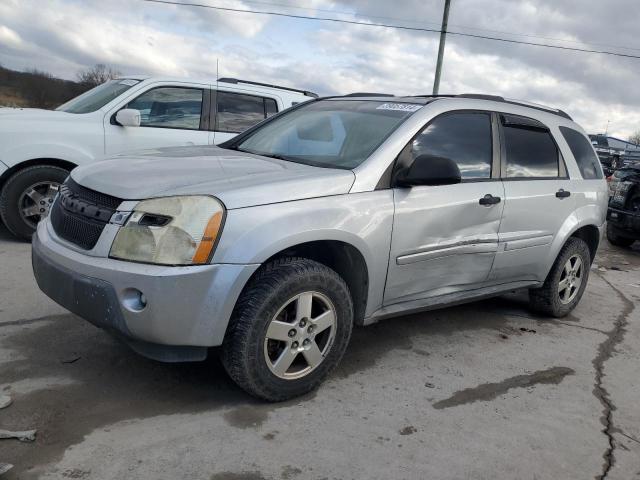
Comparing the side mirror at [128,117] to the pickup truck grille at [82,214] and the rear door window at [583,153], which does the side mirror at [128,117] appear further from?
the rear door window at [583,153]

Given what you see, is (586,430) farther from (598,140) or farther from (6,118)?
(598,140)

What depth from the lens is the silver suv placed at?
2.81m

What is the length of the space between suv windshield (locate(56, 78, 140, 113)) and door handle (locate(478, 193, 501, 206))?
4393mm

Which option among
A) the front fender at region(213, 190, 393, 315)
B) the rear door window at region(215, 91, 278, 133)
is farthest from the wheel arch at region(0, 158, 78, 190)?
the front fender at region(213, 190, 393, 315)

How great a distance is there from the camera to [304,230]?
10.0ft

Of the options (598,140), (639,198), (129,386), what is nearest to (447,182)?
(129,386)

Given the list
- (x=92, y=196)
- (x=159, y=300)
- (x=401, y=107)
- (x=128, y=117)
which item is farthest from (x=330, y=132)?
(x=128, y=117)

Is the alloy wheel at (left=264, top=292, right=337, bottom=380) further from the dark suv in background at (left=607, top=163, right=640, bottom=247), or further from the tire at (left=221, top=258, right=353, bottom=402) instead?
the dark suv in background at (left=607, top=163, right=640, bottom=247)

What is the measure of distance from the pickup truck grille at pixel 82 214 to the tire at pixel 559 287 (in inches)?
143

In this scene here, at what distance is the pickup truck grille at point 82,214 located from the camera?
296 centimetres

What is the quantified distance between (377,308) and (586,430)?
4.27 feet

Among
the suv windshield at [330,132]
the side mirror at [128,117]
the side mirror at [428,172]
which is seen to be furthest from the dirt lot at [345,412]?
the side mirror at [128,117]

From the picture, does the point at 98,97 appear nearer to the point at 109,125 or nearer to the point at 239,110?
the point at 109,125

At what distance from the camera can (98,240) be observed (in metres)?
2.91
